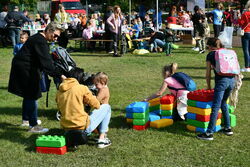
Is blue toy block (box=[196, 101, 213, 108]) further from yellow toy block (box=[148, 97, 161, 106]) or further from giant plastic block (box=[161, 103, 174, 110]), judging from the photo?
yellow toy block (box=[148, 97, 161, 106])

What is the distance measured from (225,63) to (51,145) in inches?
102

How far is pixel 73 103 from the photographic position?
15.8ft

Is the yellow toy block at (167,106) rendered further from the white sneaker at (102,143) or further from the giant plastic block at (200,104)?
the white sneaker at (102,143)

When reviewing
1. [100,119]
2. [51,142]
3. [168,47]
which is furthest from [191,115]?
[168,47]

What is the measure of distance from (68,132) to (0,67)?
8426mm

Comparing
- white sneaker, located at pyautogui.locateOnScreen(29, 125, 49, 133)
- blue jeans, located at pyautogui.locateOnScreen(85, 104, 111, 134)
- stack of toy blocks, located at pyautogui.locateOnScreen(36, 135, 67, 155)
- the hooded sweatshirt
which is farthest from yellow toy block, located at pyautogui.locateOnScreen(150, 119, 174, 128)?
white sneaker, located at pyautogui.locateOnScreen(29, 125, 49, 133)

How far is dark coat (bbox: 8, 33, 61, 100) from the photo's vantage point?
5438 mm

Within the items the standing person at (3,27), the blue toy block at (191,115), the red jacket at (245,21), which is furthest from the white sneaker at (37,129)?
the standing person at (3,27)

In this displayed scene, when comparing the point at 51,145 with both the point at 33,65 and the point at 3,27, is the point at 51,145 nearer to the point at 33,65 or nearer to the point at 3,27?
the point at 33,65

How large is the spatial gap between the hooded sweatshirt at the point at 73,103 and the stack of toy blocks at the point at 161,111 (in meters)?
1.47

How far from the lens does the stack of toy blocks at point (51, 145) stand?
491cm

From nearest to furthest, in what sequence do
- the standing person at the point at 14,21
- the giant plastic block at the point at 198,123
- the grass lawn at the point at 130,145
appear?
1. the grass lawn at the point at 130,145
2. the giant plastic block at the point at 198,123
3. the standing person at the point at 14,21

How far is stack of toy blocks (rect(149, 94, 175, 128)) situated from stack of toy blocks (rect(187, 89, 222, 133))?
48cm

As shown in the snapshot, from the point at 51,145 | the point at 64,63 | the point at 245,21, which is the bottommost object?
the point at 51,145
